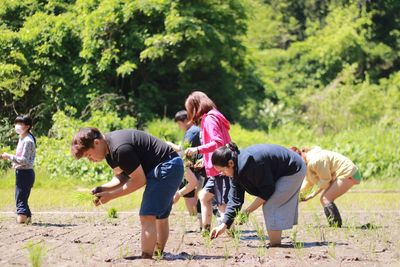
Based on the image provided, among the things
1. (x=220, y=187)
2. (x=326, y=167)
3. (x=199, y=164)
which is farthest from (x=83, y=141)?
(x=326, y=167)

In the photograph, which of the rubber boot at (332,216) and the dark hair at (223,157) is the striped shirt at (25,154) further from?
the rubber boot at (332,216)

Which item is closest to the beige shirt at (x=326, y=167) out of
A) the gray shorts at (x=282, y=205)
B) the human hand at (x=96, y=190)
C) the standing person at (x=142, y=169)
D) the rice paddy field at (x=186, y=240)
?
the rice paddy field at (x=186, y=240)

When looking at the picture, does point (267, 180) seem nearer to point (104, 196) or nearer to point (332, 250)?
point (332, 250)

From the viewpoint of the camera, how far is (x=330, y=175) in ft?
30.8

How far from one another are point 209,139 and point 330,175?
228cm

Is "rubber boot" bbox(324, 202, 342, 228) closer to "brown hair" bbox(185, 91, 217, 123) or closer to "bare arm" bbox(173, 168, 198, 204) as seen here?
"bare arm" bbox(173, 168, 198, 204)

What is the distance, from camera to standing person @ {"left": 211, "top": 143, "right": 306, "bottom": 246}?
6930 millimetres

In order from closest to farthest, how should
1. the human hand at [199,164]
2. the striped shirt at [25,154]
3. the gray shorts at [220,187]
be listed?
the gray shorts at [220,187] → the human hand at [199,164] → the striped shirt at [25,154]

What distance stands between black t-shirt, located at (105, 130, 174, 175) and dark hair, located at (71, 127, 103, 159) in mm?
210

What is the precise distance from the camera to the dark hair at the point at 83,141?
19.4ft

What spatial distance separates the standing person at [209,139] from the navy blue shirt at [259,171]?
0.78 meters

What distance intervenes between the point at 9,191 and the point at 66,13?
352 inches

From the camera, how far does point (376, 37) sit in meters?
35.8

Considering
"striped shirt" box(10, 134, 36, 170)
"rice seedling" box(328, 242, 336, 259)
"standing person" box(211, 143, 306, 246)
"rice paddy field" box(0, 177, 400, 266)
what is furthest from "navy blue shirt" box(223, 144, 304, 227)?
"striped shirt" box(10, 134, 36, 170)
